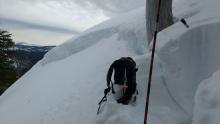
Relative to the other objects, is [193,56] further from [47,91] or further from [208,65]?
[47,91]

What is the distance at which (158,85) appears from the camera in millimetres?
7754

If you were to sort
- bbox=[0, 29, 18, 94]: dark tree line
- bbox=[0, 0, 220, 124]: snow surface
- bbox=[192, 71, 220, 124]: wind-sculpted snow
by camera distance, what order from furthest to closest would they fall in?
bbox=[0, 29, 18, 94]: dark tree line, bbox=[0, 0, 220, 124]: snow surface, bbox=[192, 71, 220, 124]: wind-sculpted snow

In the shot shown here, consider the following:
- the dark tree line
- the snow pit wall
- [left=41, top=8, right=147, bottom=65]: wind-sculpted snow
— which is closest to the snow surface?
the snow pit wall

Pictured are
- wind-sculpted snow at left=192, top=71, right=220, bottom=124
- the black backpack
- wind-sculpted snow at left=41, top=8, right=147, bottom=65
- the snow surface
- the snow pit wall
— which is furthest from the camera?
wind-sculpted snow at left=41, top=8, right=147, bottom=65

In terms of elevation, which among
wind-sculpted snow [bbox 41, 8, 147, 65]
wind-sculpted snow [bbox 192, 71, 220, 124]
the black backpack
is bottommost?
wind-sculpted snow [bbox 192, 71, 220, 124]

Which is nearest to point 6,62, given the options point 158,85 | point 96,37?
point 96,37

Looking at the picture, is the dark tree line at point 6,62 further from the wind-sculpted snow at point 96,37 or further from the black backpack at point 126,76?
the black backpack at point 126,76

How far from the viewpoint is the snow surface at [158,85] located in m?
6.86

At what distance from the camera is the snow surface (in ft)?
22.5

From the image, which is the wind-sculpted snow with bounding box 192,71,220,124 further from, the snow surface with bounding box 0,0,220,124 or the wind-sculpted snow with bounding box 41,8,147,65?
the wind-sculpted snow with bounding box 41,8,147,65

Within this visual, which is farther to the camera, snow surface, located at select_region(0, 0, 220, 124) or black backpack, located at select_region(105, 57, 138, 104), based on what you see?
black backpack, located at select_region(105, 57, 138, 104)

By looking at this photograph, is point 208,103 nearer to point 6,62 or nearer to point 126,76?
point 126,76

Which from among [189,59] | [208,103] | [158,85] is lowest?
[208,103]

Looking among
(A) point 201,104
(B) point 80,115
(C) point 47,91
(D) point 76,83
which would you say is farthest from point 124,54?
(A) point 201,104
